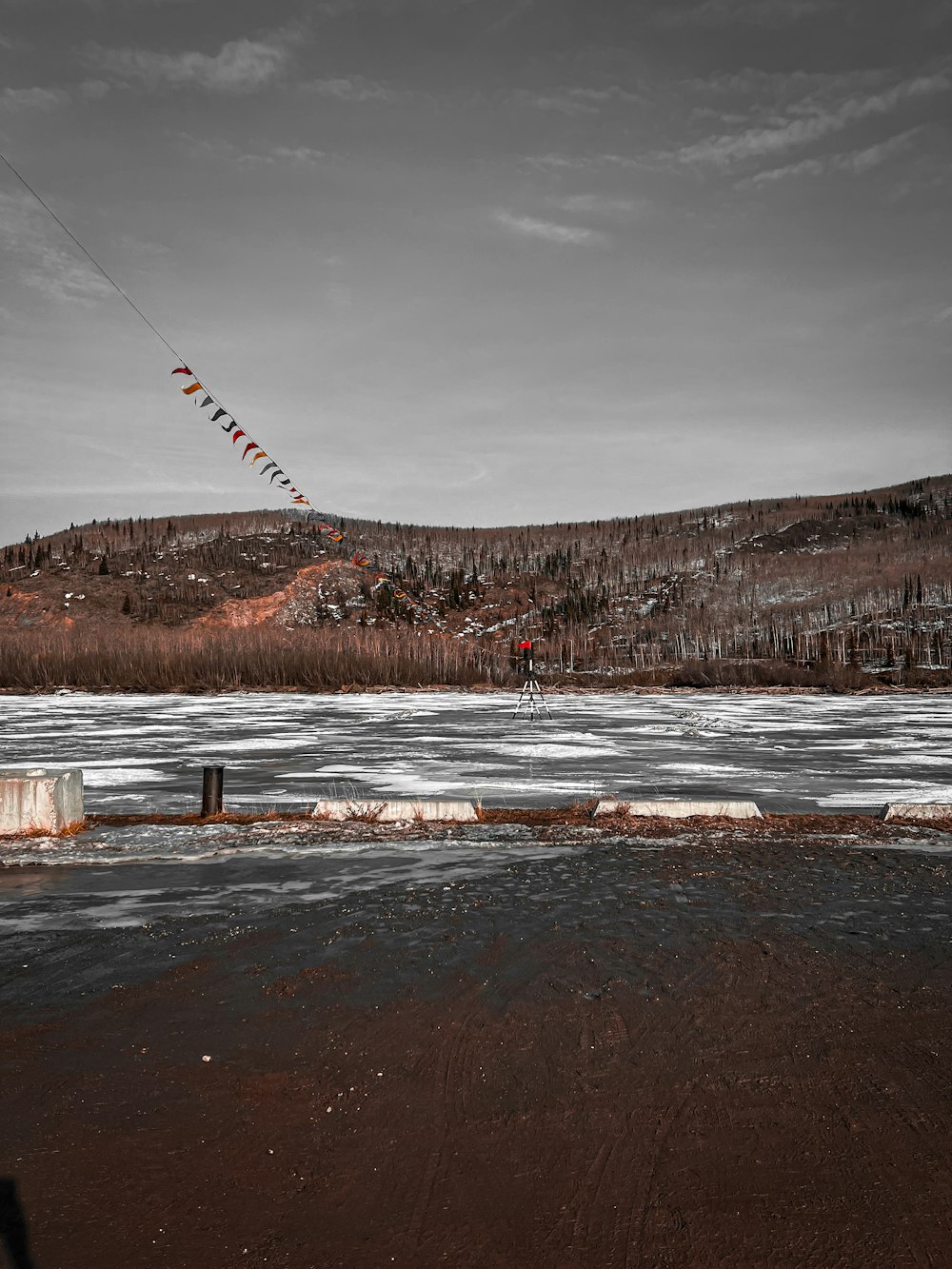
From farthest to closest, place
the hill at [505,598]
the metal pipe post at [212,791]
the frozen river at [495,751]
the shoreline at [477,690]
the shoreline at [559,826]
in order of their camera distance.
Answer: the hill at [505,598]
the shoreline at [477,690]
the frozen river at [495,751]
the metal pipe post at [212,791]
the shoreline at [559,826]

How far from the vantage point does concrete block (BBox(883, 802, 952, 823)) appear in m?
8.09

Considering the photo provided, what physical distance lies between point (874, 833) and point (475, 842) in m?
3.35

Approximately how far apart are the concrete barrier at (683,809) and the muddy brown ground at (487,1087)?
273cm

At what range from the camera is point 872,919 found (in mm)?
5215

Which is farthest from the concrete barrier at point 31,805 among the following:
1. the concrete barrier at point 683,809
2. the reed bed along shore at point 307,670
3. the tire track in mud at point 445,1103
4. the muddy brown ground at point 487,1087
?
the reed bed along shore at point 307,670

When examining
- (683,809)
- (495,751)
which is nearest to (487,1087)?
(683,809)

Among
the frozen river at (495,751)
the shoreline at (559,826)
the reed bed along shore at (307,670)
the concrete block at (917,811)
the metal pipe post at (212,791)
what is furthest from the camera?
the reed bed along shore at (307,670)

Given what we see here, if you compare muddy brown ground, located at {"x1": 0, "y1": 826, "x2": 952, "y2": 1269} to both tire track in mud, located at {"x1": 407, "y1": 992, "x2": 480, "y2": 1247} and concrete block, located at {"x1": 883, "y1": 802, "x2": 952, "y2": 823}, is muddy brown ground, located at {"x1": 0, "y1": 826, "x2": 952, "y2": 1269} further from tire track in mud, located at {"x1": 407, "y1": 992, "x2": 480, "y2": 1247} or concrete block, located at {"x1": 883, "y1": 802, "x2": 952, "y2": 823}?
concrete block, located at {"x1": 883, "y1": 802, "x2": 952, "y2": 823}

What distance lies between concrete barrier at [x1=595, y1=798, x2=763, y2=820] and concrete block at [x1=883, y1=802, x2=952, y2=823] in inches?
45.3

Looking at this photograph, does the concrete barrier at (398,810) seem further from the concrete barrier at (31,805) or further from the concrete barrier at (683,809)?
the concrete barrier at (31,805)

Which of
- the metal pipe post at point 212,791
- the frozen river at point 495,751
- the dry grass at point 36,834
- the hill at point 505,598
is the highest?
the hill at point 505,598

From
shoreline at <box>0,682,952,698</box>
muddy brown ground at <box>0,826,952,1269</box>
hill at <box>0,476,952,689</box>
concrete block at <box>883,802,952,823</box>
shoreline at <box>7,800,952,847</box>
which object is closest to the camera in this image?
muddy brown ground at <box>0,826,952,1269</box>

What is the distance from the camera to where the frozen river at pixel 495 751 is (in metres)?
10.2

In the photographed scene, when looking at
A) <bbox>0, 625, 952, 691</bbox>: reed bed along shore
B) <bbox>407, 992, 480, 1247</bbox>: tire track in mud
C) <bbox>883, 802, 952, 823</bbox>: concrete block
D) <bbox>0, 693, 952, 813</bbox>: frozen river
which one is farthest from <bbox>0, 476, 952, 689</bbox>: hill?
<bbox>407, 992, 480, 1247</bbox>: tire track in mud
